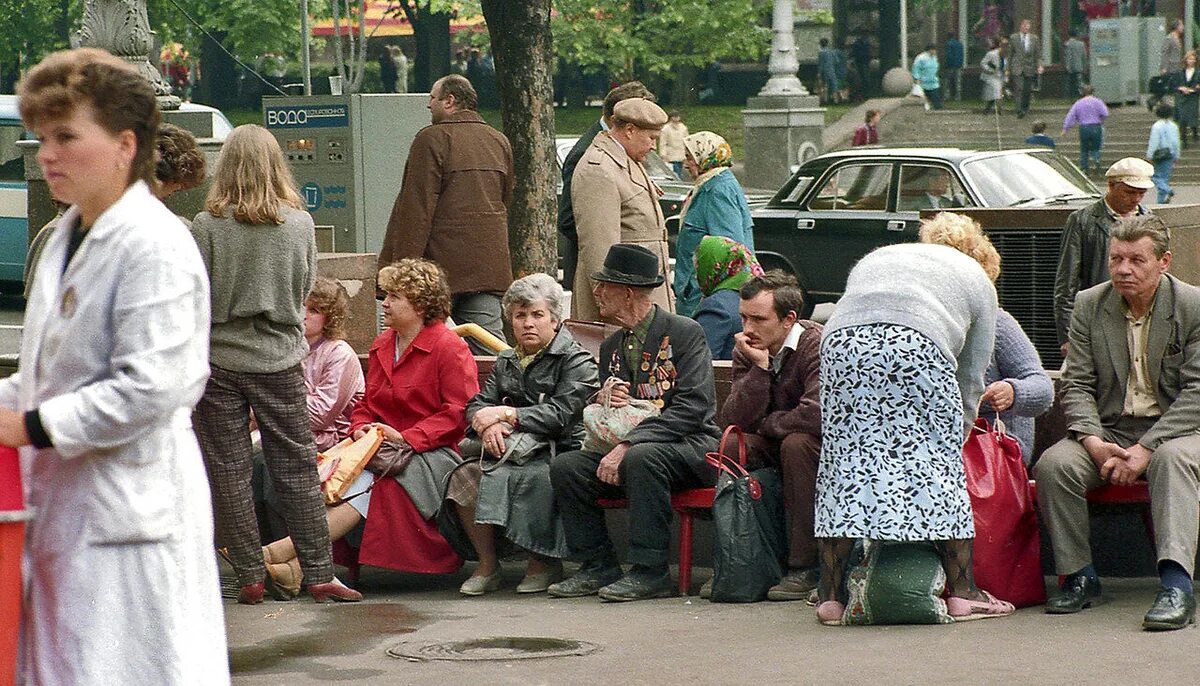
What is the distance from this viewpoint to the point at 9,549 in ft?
11.8

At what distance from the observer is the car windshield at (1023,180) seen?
15.8 metres

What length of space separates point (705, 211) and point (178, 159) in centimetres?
380

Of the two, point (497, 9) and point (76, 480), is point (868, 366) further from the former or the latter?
point (497, 9)

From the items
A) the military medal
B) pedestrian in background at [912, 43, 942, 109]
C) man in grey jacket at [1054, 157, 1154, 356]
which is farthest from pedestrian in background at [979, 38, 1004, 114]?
the military medal

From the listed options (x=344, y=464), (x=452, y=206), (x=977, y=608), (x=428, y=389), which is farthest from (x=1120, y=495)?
(x=452, y=206)

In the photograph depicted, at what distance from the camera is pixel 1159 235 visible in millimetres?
7016

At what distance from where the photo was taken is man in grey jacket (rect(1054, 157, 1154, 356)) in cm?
1007

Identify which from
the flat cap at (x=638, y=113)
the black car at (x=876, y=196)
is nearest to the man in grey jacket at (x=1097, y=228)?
the flat cap at (x=638, y=113)

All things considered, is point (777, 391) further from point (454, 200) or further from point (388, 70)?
point (388, 70)

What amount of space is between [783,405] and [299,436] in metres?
1.89

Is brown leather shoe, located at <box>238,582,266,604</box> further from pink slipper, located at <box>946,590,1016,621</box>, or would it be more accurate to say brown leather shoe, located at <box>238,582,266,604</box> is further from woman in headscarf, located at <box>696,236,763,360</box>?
pink slipper, located at <box>946,590,1016,621</box>

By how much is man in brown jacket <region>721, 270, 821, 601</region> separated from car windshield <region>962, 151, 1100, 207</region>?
865 cm

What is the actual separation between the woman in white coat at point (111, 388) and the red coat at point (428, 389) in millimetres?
4186

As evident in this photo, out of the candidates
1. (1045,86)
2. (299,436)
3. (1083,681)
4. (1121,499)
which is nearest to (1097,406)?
(1121,499)
